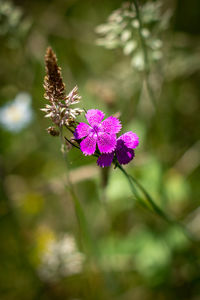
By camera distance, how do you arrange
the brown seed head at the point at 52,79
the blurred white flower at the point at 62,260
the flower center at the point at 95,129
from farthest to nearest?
the blurred white flower at the point at 62,260
the flower center at the point at 95,129
the brown seed head at the point at 52,79

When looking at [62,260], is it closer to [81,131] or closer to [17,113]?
[81,131]

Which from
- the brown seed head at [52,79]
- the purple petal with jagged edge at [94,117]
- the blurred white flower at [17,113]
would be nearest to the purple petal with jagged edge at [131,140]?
the purple petal with jagged edge at [94,117]

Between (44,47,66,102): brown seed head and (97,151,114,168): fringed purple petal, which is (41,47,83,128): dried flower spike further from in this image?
(97,151,114,168): fringed purple petal

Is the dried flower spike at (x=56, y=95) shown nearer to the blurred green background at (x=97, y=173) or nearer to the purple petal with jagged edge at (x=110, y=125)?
the purple petal with jagged edge at (x=110, y=125)

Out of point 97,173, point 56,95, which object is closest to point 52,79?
point 56,95

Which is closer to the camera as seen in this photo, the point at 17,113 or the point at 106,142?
the point at 106,142

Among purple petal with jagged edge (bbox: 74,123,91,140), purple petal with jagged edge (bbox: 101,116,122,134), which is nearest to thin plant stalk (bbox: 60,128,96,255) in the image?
purple petal with jagged edge (bbox: 74,123,91,140)

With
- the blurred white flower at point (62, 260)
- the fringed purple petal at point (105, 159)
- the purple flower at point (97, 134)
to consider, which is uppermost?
the blurred white flower at point (62, 260)
